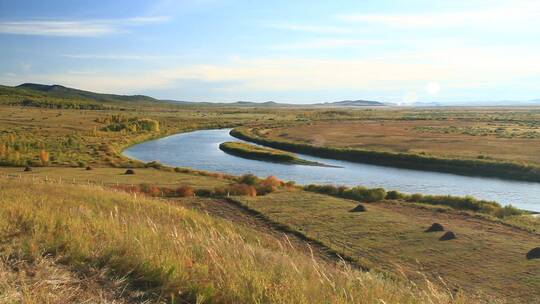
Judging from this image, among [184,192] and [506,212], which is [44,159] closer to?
[184,192]

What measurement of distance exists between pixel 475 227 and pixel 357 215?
15.9ft

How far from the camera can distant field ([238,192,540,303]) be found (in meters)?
14.0

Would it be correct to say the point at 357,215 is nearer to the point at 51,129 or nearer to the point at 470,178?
the point at 470,178

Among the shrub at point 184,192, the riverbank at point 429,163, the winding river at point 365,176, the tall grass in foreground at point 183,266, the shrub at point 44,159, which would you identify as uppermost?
the tall grass in foreground at point 183,266

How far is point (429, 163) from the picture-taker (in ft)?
159

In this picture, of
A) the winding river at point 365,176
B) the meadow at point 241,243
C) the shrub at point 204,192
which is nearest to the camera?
the meadow at point 241,243

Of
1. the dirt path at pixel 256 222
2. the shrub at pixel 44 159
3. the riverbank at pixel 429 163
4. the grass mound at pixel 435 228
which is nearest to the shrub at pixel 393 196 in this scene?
the grass mound at pixel 435 228

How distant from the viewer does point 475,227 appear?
67.3 feet

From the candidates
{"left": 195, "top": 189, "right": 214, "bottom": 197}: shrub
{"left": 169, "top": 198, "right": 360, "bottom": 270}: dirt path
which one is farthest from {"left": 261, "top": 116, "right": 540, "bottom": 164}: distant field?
{"left": 169, "top": 198, "right": 360, "bottom": 270}: dirt path

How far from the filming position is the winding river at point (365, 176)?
35188 mm

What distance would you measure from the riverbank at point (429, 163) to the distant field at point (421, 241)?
70.6ft

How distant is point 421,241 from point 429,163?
1287 inches

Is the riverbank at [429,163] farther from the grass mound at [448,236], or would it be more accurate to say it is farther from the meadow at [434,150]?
the grass mound at [448,236]

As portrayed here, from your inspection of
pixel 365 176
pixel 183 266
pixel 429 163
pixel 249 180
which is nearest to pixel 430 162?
pixel 429 163
